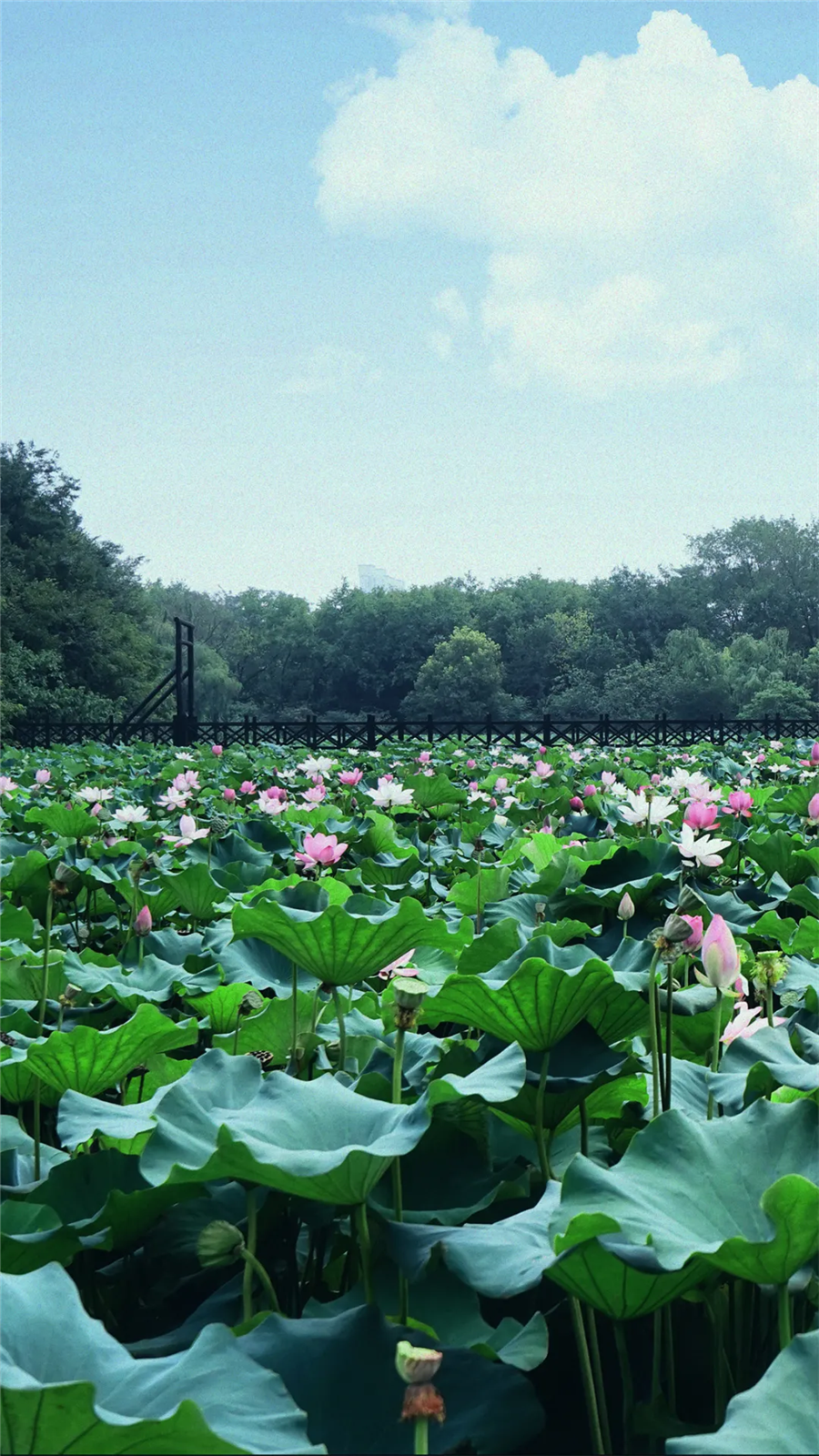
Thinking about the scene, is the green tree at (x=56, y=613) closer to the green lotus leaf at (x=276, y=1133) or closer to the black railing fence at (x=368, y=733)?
the black railing fence at (x=368, y=733)

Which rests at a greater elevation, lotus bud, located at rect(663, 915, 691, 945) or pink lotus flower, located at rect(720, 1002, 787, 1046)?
lotus bud, located at rect(663, 915, 691, 945)

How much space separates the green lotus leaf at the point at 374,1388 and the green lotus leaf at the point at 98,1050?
1.40ft

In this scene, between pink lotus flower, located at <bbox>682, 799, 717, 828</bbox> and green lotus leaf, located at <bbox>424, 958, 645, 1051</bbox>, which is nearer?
green lotus leaf, located at <bbox>424, 958, 645, 1051</bbox>

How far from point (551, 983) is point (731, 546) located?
4787 centimetres

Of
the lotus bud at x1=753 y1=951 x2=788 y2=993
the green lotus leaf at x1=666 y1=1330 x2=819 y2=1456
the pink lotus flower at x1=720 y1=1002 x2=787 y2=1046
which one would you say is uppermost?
the lotus bud at x1=753 y1=951 x2=788 y2=993

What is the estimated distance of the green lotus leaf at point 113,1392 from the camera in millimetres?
458

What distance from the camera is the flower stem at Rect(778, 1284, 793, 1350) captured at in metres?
0.61

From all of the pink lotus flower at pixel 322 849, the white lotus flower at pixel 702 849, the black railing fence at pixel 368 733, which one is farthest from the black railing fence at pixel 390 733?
the white lotus flower at pixel 702 849

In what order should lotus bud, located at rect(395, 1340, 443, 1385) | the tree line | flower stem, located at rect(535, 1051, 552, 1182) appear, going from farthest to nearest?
the tree line, flower stem, located at rect(535, 1051, 552, 1182), lotus bud, located at rect(395, 1340, 443, 1385)

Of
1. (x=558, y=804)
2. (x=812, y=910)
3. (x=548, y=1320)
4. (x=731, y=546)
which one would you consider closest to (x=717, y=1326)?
(x=548, y=1320)

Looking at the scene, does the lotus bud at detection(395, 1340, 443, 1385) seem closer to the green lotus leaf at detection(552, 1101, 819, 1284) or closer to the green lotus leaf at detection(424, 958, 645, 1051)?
the green lotus leaf at detection(552, 1101, 819, 1284)

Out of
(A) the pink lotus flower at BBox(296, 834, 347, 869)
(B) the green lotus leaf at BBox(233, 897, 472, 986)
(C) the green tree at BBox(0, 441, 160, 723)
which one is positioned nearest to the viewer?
(B) the green lotus leaf at BBox(233, 897, 472, 986)

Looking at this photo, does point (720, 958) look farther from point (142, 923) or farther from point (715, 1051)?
point (142, 923)

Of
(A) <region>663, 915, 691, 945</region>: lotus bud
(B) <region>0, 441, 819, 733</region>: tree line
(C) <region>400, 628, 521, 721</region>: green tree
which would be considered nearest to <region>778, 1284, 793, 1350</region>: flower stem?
(A) <region>663, 915, 691, 945</region>: lotus bud
